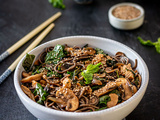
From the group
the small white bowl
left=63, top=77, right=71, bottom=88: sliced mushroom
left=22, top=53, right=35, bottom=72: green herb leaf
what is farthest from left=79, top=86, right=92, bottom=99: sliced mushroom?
the small white bowl

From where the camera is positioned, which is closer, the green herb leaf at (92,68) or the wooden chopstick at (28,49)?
the green herb leaf at (92,68)

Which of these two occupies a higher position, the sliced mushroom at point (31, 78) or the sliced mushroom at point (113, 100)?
the sliced mushroom at point (31, 78)

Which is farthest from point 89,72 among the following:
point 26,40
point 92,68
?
point 26,40

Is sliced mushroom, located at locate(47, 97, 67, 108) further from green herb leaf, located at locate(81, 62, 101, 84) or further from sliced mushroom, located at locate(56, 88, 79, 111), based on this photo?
green herb leaf, located at locate(81, 62, 101, 84)

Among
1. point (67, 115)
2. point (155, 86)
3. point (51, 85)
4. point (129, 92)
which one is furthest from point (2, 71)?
point (155, 86)

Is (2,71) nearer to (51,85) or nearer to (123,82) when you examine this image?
(51,85)

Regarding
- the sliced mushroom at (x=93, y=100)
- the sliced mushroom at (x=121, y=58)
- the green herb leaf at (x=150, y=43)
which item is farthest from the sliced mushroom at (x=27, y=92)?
the green herb leaf at (x=150, y=43)

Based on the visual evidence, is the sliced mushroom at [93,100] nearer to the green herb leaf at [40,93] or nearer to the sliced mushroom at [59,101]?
the sliced mushroom at [59,101]
